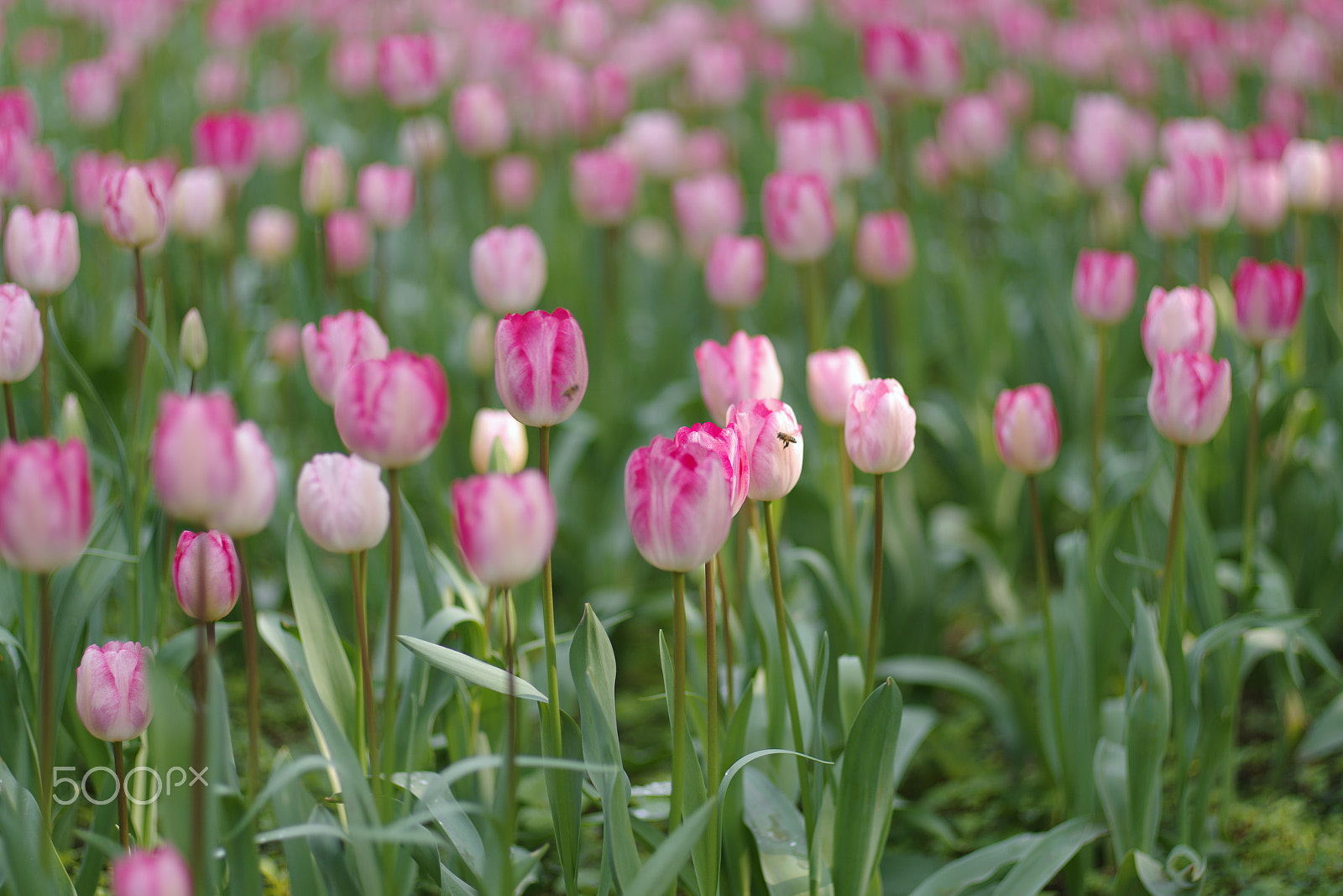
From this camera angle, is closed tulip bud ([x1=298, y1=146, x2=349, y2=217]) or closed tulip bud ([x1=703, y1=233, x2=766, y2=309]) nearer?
closed tulip bud ([x1=703, y1=233, x2=766, y2=309])

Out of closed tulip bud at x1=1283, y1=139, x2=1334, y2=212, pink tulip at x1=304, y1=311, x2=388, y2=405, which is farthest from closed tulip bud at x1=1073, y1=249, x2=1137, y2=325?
pink tulip at x1=304, y1=311, x2=388, y2=405

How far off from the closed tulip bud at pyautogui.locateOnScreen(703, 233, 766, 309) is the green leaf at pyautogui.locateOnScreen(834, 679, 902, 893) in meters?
1.19

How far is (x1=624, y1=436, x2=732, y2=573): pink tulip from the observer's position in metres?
1.08

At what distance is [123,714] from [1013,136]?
4661 mm

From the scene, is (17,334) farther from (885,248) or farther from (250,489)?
(885,248)

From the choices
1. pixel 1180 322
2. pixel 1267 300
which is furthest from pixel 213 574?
pixel 1267 300

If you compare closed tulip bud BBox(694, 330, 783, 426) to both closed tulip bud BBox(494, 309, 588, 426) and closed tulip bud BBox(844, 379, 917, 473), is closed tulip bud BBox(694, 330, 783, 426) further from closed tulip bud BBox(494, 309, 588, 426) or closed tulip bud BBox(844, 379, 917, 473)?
closed tulip bud BBox(494, 309, 588, 426)

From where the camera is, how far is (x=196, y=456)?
2.87 ft

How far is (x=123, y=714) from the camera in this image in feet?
4.10

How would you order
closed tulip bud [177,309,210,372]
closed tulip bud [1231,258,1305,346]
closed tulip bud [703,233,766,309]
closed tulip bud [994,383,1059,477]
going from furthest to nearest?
closed tulip bud [703,233,766,309], closed tulip bud [1231,258,1305,346], closed tulip bud [177,309,210,372], closed tulip bud [994,383,1059,477]

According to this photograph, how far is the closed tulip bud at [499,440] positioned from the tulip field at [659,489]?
0.02 meters

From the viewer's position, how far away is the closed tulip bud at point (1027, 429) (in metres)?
1.56

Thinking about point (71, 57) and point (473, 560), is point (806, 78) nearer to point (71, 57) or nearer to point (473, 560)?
point (71, 57)

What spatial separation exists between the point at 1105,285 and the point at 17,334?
163 centimetres
